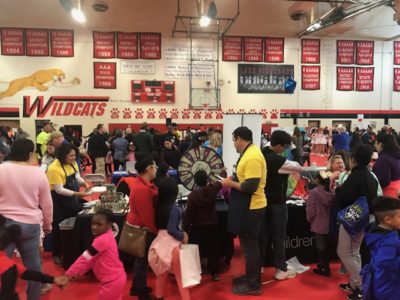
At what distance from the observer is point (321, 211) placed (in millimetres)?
3594

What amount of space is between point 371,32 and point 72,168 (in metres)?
15.3

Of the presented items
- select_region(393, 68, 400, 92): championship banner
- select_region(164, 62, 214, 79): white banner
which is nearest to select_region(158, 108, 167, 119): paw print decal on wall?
select_region(164, 62, 214, 79): white banner

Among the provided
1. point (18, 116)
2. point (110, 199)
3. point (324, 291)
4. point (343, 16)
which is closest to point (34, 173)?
point (110, 199)

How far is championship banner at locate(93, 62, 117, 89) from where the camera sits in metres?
14.1

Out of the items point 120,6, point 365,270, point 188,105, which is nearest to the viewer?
point 365,270

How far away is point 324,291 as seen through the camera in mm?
3375

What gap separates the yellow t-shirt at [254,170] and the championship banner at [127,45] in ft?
40.0

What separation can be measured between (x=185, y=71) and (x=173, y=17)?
8.26ft

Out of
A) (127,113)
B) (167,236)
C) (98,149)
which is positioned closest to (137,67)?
(127,113)

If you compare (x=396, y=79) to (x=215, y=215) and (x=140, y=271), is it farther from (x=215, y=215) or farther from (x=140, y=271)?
(x=140, y=271)

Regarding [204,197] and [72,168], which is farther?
[72,168]

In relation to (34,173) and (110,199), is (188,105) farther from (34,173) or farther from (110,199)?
(34,173)

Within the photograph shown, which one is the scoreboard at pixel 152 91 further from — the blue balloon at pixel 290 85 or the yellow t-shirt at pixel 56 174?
the yellow t-shirt at pixel 56 174

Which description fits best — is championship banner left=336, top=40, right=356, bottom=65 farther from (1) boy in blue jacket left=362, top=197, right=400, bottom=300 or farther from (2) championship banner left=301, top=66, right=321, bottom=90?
(1) boy in blue jacket left=362, top=197, right=400, bottom=300
